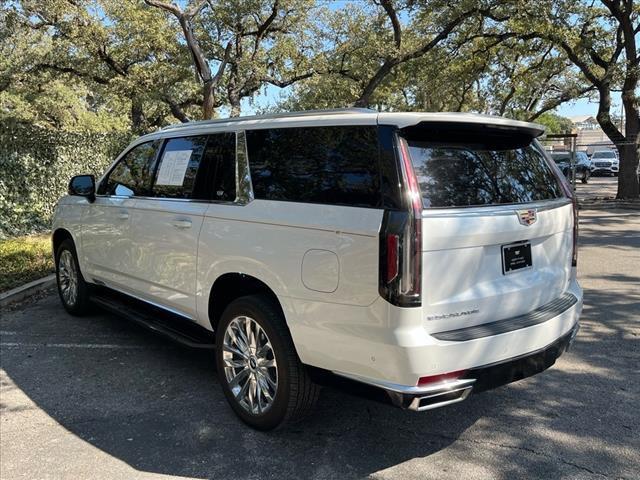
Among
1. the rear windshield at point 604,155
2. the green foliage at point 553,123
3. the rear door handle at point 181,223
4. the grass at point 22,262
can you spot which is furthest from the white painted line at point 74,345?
the green foliage at point 553,123

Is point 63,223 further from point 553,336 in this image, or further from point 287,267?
point 553,336

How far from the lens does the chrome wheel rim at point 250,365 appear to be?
3.42 metres

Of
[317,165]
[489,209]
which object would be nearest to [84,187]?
[317,165]

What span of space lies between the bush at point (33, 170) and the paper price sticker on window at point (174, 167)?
7.39m

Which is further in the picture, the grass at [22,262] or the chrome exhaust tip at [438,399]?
the grass at [22,262]

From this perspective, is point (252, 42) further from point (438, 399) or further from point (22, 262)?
point (438, 399)

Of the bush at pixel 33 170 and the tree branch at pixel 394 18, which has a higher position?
the tree branch at pixel 394 18

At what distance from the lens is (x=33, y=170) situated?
11.5 meters

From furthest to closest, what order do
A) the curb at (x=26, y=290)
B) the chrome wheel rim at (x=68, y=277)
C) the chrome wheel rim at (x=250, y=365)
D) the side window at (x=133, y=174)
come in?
the curb at (x=26, y=290), the chrome wheel rim at (x=68, y=277), the side window at (x=133, y=174), the chrome wheel rim at (x=250, y=365)

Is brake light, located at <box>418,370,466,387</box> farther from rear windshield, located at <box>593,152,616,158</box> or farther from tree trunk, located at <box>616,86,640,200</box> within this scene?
rear windshield, located at <box>593,152,616,158</box>

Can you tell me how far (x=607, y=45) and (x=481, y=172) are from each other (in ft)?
55.1

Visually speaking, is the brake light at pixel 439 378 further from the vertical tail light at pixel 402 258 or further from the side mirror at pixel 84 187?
the side mirror at pixel 84 187

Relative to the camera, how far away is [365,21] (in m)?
21.2

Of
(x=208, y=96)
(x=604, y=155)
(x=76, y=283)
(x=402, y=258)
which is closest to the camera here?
(x=402, y=258)
